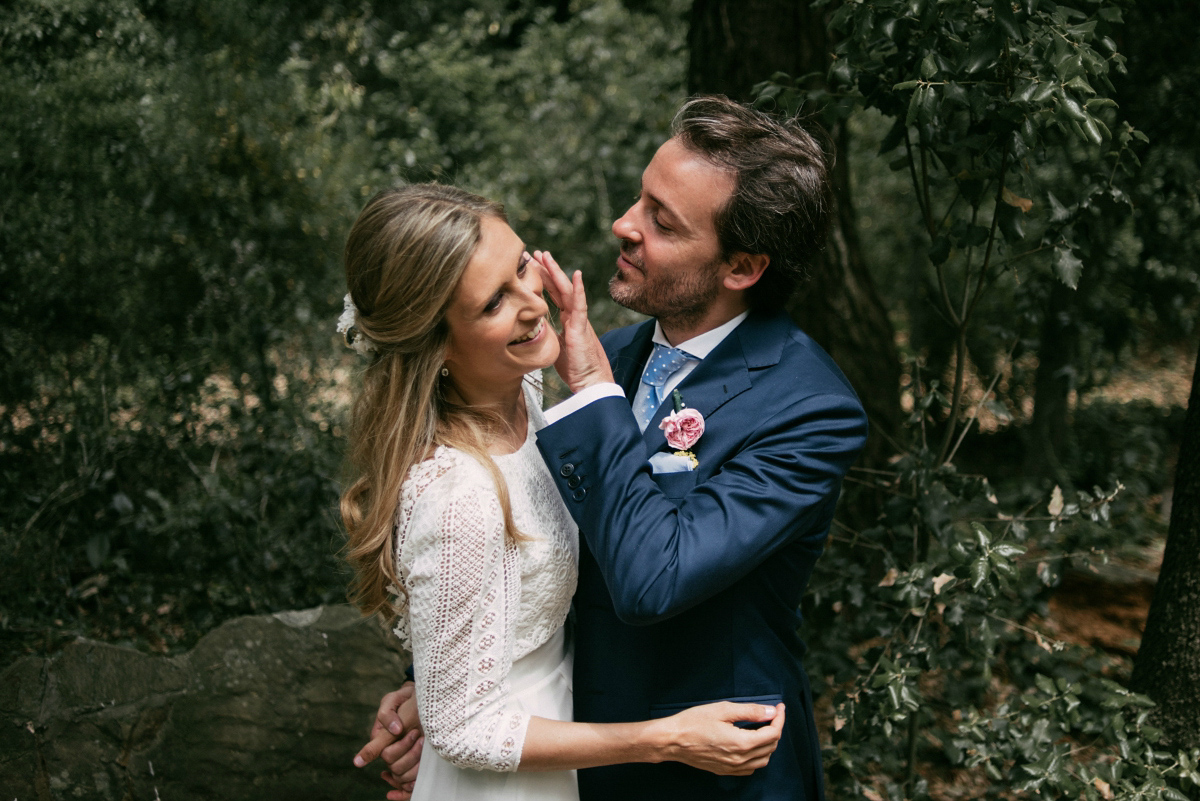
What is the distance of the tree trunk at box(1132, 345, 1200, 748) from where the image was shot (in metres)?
2.46

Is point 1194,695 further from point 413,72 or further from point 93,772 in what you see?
point 413,72

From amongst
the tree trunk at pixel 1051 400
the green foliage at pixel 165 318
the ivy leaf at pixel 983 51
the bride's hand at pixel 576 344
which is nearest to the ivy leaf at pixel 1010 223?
the ivy leaf at pixel 983 51

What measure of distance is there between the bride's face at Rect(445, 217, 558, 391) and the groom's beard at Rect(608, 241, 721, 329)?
324 millimetres

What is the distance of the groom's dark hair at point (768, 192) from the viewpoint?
196cm

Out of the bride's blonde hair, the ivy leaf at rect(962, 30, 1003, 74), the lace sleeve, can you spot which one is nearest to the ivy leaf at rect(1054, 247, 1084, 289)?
the ivy leaf at rect(962, 30, 1003, 74)

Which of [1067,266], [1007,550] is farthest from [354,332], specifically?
[1067,266]

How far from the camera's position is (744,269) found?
78.4 inches

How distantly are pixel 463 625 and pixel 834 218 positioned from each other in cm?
217

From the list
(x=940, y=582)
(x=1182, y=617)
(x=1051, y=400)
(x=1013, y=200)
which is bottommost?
(x=1051, y=400)

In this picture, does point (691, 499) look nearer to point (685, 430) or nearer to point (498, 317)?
point (685, 430)

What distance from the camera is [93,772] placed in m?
2.67

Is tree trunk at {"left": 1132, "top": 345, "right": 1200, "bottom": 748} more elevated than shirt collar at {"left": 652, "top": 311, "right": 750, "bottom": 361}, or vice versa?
shirt collar at {"left": 652, "top": 311, "right": 750, "bottom": 361}

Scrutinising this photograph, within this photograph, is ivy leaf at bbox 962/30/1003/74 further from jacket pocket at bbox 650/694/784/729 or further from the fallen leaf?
jacket pocket at bbox 650/694/784/729

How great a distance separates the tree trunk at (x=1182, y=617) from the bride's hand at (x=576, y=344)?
1.81 meters
